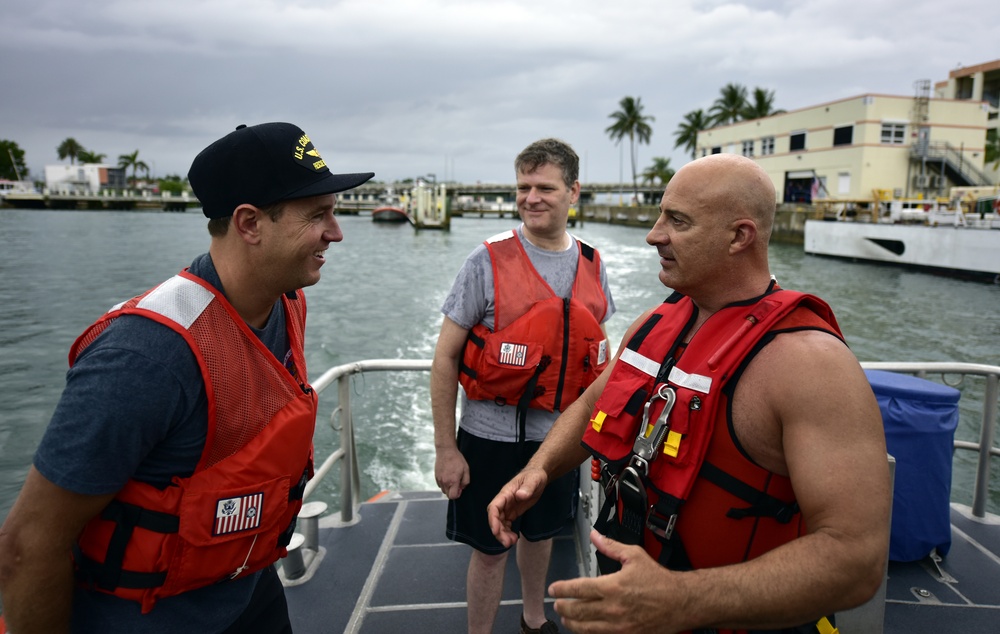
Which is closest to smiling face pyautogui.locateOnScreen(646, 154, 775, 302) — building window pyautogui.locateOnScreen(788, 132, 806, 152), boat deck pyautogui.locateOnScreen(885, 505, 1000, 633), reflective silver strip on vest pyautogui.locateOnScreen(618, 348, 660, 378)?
reflective silver strip on vest pyautogui.locateOnScreen(618, 348, 660, 378)

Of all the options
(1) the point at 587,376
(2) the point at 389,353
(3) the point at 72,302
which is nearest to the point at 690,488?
(1) the point at 587,376

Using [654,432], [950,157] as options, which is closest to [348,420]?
[654,432]

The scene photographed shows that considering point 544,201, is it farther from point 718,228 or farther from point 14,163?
point 14,163

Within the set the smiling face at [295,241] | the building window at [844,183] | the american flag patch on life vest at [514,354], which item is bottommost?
the american flag patch on life vest at [514,354]

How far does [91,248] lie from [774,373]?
128 feet

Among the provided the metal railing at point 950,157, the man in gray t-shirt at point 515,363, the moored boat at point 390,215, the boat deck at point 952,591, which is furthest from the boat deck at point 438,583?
the moored boat at point 390,215

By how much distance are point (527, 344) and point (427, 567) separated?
5.25 feet

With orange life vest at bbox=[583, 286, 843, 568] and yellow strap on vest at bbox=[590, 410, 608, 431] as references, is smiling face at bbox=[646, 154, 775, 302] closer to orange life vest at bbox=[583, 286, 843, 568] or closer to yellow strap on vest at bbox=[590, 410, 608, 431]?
orange life vest at bbox=[583, 286, 843, 568]

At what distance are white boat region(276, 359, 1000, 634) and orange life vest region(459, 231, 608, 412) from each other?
769 mm

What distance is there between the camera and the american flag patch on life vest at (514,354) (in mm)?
2604

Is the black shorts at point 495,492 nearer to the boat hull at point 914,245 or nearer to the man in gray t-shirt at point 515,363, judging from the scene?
the man in gray t-shirt at point 515,363

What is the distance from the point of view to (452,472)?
8.77ft

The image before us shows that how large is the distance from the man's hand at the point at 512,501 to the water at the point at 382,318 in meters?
0.86

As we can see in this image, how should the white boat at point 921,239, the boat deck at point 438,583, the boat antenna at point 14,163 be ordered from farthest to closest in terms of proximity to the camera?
1. the boat antenna at point 14,163
2. the white boat at point 921,239
3. the boat deck at point 438,583
